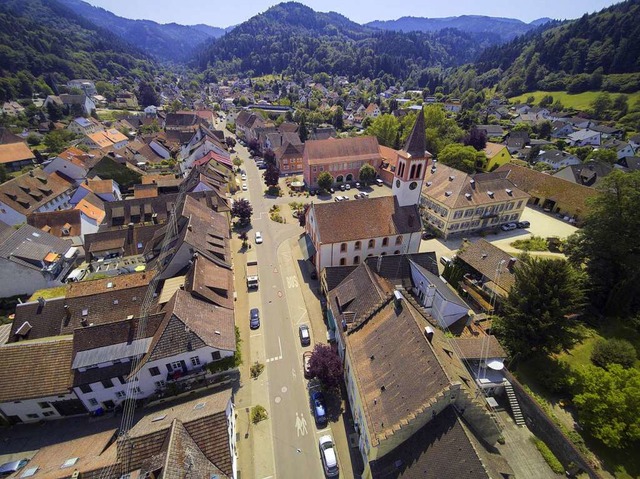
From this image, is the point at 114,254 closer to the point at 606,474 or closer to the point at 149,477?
the point at 149,477

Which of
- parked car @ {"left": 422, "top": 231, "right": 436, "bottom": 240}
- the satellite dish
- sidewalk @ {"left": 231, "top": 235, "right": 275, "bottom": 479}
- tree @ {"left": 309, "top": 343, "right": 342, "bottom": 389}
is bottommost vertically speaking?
sidewalk @ {"left": 231, "top": 235, "right": 275, "bottom": 479}

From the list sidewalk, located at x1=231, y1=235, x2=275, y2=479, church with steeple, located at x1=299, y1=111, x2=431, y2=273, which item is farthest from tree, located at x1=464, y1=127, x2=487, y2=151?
sidewalk, located at x1=231, y1=235, x2=275, y2=479

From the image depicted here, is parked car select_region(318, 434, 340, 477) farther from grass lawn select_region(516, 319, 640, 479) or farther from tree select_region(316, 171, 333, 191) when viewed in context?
tree select_region(316, 171, 333, 191)

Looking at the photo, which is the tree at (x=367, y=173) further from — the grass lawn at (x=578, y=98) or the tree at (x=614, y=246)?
the grass lawn at (x=578, y=98)

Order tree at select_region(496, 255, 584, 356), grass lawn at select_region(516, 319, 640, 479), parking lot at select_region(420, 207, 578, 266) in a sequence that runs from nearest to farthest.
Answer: grass lawn at select_region(516, 319, 640, 479)
tree at select_region(496, 255, 584, 356)
parking lot at select_region(420, 207, 578, 266)

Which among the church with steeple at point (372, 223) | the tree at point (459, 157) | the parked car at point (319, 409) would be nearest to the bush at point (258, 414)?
the parked car at point (319, 409)

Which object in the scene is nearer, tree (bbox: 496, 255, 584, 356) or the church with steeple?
tree (bbox: 496, 255, 584, 356)

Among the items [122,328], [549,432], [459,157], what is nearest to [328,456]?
[549,432]

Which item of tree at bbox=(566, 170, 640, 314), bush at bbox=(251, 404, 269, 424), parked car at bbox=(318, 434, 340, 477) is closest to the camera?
parked car at bbox=(318, 434, 340, 477)
